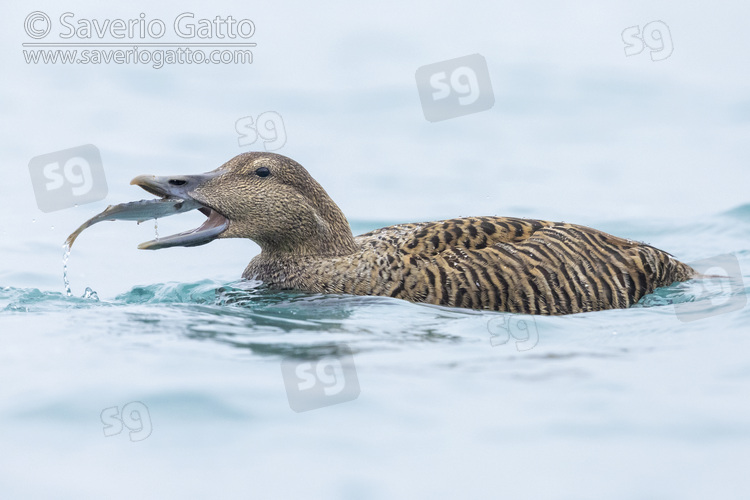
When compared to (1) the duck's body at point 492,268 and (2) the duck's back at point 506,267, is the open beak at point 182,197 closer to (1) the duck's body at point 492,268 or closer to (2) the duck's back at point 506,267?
(1) the duck's body at point 492,268

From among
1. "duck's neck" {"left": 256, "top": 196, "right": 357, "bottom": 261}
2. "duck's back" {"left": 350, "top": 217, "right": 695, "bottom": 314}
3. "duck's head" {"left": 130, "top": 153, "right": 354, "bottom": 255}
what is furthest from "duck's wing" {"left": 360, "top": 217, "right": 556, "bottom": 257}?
"duck's head" {"left": 130, "top": 153, "right": 354, "bottom": 255}

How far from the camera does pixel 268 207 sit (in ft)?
27.3

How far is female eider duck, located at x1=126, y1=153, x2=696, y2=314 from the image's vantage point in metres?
7.91

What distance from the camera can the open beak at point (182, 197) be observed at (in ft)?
26.2

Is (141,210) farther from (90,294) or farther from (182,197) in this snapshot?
(90,294)

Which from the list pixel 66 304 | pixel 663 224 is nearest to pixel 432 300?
pixel 66 304

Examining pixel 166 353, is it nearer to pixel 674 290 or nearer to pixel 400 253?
pixel 400 253

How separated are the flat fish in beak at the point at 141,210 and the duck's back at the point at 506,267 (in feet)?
4.00

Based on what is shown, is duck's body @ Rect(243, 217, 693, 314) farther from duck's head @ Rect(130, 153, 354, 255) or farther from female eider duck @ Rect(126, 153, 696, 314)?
duck's head @ Rect(130, 153, 354, 255)

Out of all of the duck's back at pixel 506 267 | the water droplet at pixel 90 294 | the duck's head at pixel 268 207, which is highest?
the duck's head at pixel 268 207

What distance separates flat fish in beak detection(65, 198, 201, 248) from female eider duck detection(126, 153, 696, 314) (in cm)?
5

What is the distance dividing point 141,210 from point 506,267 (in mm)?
2429

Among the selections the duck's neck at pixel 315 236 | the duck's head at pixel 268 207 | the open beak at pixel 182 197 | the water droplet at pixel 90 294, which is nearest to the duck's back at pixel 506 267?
the duck's neck at pixel 315 236

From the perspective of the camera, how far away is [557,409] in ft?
20.6
